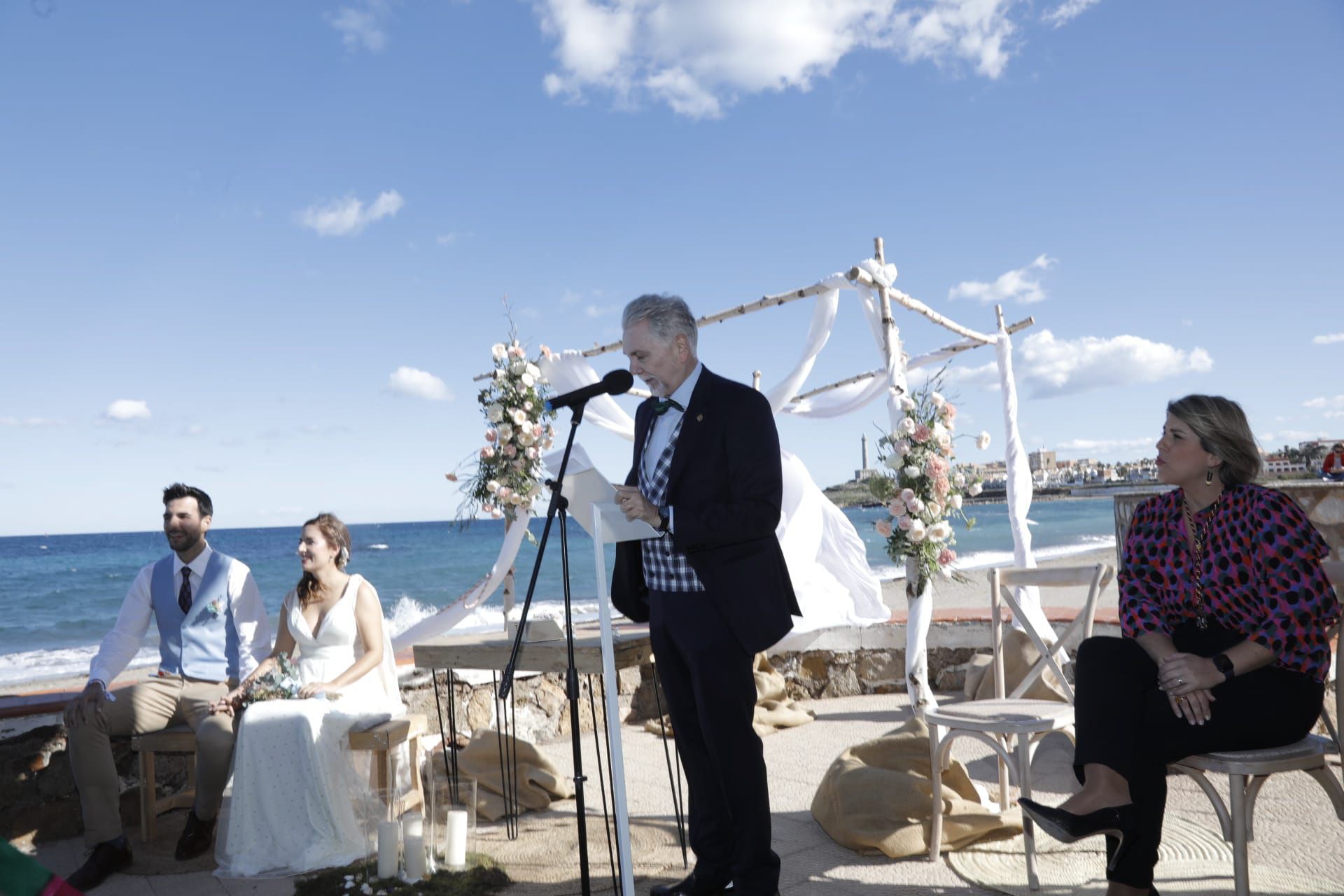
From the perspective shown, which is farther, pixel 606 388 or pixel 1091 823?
pixel 1091 823

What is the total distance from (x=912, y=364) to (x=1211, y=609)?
14.6ft

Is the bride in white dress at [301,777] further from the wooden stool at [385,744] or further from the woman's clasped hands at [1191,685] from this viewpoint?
the woman's clasped hands at [1191,685]

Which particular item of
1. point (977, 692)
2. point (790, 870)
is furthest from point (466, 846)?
point (977, 692)

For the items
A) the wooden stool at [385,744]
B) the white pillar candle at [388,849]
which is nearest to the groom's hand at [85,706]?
the wooden stool at [385,744]

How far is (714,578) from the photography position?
8.47ft

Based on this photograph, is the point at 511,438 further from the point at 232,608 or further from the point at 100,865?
the point at 100,865

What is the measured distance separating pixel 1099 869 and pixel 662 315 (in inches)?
91.3

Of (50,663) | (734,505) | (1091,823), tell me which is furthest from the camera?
(50,663)

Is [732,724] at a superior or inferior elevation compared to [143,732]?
superior

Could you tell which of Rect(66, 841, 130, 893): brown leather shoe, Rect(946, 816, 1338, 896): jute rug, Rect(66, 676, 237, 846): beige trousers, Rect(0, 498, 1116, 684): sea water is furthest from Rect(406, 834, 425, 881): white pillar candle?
Rect(0, 498, 1116, 684): sea water

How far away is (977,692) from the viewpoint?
17.9ft

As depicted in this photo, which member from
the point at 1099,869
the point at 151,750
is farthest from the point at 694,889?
the point at 151,750

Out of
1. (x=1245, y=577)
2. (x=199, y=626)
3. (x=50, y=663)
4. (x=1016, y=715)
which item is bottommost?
(x=50, y=663)

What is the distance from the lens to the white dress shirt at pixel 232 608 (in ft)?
13.3
